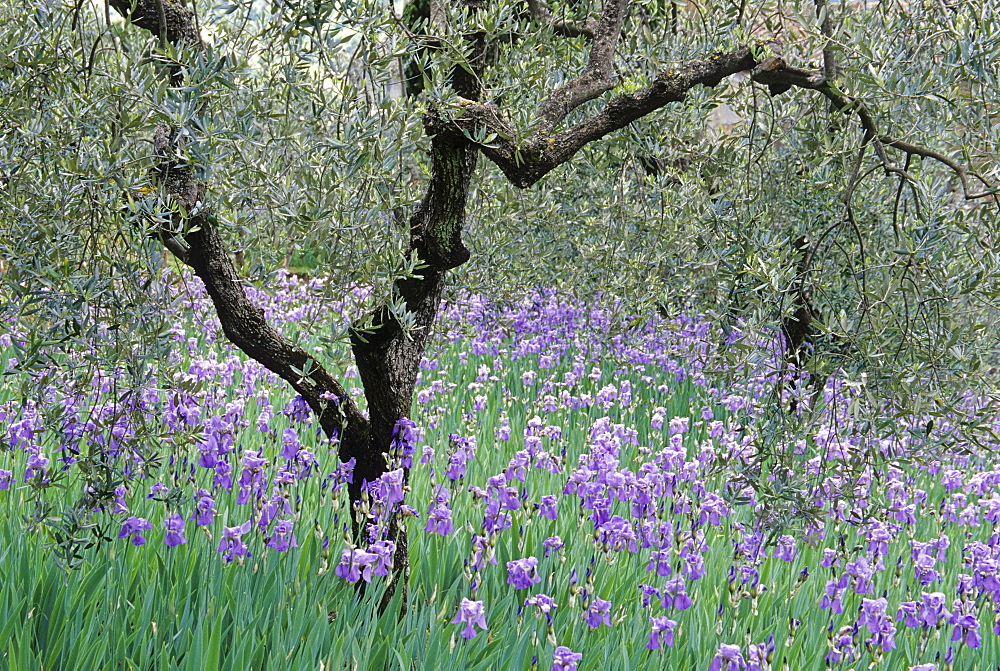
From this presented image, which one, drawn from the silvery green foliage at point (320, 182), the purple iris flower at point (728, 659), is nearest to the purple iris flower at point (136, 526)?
the silvery green foliage at point (320, 182)

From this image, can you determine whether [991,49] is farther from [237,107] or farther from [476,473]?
[476,473]

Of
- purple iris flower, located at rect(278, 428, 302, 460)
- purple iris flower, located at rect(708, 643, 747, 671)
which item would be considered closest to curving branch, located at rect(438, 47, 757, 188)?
purple iris flower, located at rect(278, 428, 302, 460)

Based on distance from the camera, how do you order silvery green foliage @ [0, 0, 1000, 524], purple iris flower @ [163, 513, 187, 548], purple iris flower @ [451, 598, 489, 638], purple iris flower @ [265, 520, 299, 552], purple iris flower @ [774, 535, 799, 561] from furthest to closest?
purple iris flower @ [774, 535, 799, 561] → purple iris flower @ [265, 520, 299, 552] → purple iris flower @ [163, 513, 187, 548] → purple iris flower @ [451, 598, 489, 638] → silvery green foliage @ [0, 0, 1000, 524]

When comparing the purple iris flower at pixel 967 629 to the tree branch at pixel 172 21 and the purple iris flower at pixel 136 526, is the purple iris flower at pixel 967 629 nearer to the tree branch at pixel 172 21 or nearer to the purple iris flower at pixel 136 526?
the purple iris flower at pixel 136 526

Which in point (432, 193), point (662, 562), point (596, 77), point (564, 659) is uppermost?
point (596, 77)

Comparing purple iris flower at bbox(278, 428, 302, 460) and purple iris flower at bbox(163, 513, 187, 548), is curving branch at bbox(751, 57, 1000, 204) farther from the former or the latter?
purple iris flower at bbox(163, 513, 187, 548)

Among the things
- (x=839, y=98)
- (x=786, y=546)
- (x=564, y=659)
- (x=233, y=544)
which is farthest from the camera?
(x=786, y=546)

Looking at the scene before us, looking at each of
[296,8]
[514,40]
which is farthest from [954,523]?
[296,8]

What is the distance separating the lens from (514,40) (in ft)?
14.1

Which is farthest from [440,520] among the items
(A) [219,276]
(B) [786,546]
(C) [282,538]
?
(B) [786,546]

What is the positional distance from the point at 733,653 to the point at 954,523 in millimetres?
3750

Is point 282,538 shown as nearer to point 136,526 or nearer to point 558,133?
point 136,526

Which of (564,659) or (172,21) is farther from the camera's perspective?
(172,21)

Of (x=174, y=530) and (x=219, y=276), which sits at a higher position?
(x=219, y=276)
